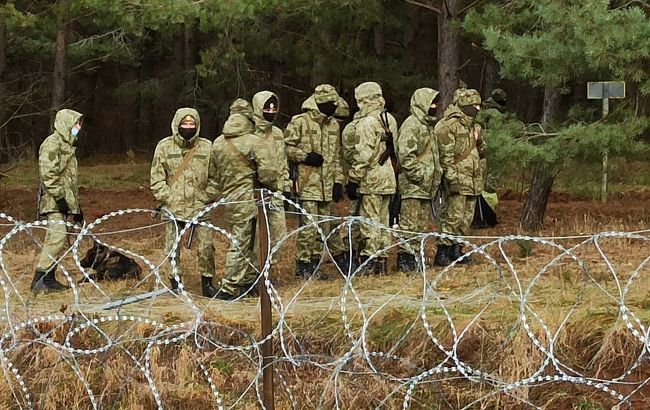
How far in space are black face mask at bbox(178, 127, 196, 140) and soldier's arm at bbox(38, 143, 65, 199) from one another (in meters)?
1.13

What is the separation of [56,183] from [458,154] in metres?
3.88

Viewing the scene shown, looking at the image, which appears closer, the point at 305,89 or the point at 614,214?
the point at 614,214

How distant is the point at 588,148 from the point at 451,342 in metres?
3.91

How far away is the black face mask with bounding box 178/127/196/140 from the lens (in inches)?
376

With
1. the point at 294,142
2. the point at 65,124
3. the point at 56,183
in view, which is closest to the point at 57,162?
the point at 56,183

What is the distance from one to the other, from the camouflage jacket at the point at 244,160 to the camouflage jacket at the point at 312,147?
0.87m

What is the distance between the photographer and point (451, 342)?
7543 mm

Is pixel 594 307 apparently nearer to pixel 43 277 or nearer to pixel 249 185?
pixel 249 185

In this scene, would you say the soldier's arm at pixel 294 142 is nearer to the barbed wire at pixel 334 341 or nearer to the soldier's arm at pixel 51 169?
the barbed wire at pixel 334 341

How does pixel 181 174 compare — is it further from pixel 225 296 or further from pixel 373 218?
pixel 373 218

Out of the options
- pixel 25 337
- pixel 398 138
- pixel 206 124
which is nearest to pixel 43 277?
pixel 25 337

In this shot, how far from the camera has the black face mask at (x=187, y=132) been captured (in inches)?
376

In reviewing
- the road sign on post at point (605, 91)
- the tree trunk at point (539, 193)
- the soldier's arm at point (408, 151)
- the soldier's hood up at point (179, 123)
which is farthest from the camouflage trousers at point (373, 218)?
the tree trunk at point (539, 193)

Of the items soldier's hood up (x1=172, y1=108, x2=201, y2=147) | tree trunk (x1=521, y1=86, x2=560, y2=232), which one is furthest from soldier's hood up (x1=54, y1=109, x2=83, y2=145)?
tree trunk (x1=521, y1=86, x2=560, y2=232)
